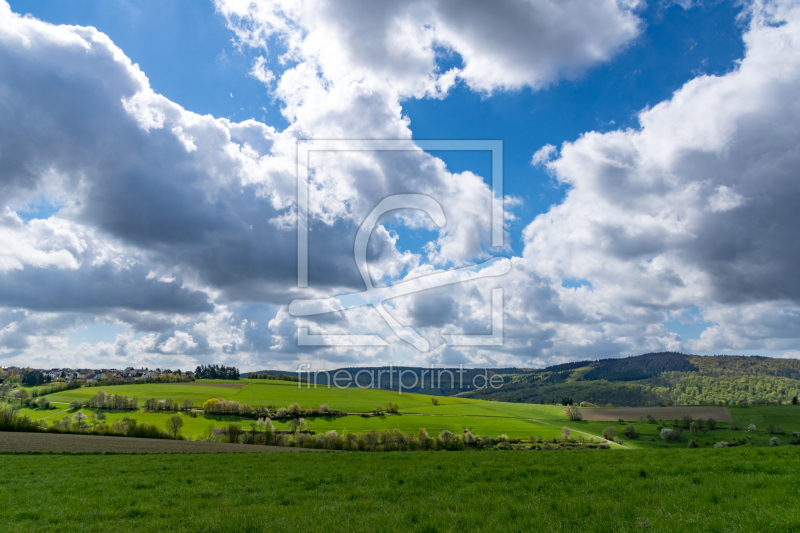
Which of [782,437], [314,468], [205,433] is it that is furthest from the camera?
[782,437]

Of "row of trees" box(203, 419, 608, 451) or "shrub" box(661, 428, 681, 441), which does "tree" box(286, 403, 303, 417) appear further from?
"shrub" box(661, 428, 681, 441)

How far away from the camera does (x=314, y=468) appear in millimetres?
16828

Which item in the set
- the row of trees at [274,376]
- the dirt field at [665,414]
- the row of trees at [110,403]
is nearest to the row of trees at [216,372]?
the row of trees at [274,376]

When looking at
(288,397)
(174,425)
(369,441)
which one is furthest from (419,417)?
(174,425)

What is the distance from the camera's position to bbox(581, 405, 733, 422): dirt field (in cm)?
9931

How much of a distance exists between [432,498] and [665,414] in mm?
124966

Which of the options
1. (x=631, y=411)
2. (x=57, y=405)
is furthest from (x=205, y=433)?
(x=631, y=411)

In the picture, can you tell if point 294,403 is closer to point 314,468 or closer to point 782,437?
point 314,468

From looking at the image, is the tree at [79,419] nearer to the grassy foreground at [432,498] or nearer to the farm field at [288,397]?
the farm field at [288,397]

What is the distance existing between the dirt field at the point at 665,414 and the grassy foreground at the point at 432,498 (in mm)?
107247

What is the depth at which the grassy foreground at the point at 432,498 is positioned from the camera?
750 cm

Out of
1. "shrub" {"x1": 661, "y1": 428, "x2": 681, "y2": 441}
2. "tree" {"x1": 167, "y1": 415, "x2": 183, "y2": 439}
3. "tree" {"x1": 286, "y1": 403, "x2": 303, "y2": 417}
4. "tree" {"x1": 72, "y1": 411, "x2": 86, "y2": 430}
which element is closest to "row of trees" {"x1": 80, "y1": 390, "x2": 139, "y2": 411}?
"tree" {"x1": 72, "y1": 411, "x2": 86, "y2": 430}

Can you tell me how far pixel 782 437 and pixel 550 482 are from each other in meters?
109

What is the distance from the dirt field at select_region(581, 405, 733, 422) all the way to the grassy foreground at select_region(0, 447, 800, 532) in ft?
352
